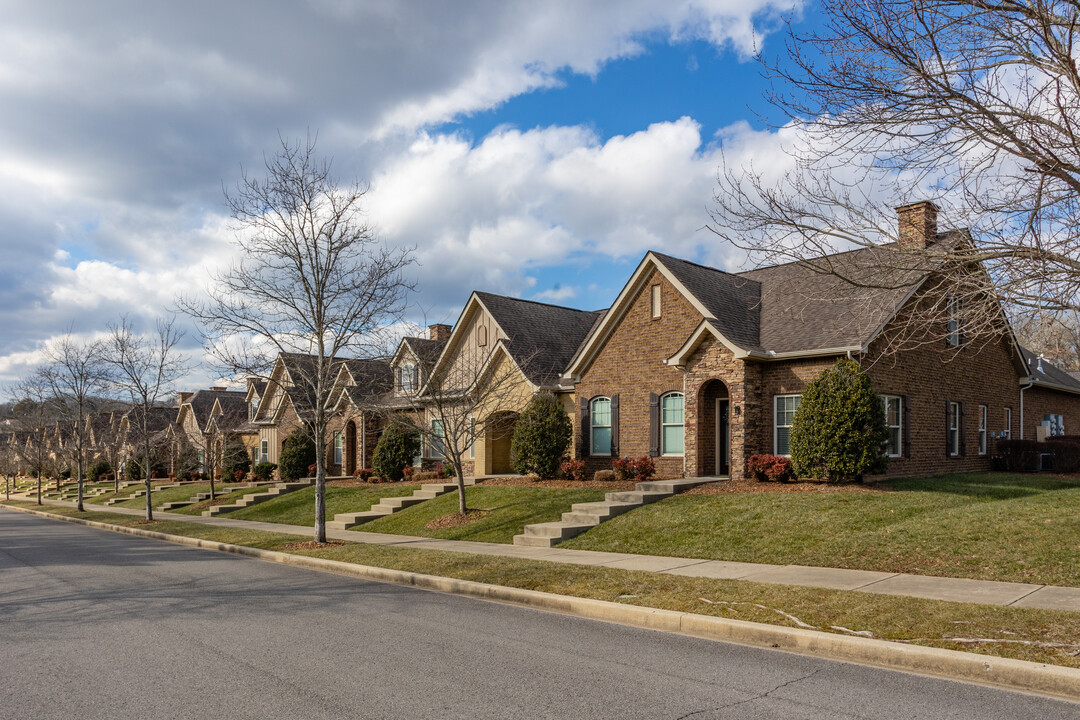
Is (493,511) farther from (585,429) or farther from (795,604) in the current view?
(795,604)

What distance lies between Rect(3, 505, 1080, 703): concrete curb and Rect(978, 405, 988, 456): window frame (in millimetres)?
20046

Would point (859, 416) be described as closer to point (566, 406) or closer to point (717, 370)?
point (717, 370)

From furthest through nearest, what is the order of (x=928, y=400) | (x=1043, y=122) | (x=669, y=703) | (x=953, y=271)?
(x=928, y=400) → (x=953, y=271) → (x=1043, y=122) → (x=669, y=703)

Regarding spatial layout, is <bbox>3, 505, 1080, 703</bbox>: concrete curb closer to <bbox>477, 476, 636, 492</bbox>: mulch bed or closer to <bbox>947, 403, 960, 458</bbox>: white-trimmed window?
<bbox>477, 476, 636, 492</bbox>: mulch bed

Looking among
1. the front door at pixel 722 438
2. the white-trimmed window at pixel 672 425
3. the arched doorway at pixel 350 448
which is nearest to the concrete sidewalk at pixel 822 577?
the white-trimmed window at pixel 672 425

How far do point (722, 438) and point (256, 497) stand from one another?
63.6 ft

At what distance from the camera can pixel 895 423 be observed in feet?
67.6

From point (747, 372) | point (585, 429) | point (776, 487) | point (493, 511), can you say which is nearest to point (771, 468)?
point (776, 487)

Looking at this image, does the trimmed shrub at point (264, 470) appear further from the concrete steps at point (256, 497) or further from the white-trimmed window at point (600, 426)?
the white-trimmed window at point (600, 426)

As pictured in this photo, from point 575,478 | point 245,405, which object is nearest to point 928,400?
point 575,478

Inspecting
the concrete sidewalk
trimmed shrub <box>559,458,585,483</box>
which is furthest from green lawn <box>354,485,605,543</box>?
trimmed shrub <box>559,458,585,483</box>

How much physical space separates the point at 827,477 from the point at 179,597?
13.6m

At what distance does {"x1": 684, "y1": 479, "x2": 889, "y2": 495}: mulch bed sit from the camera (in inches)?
677

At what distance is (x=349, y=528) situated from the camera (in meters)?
21.5
